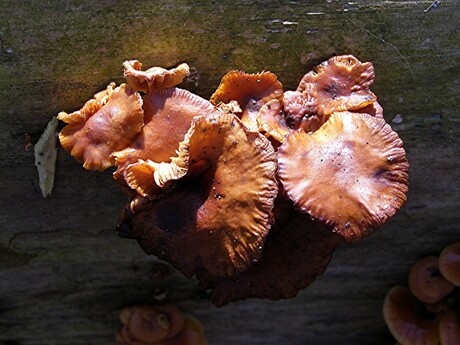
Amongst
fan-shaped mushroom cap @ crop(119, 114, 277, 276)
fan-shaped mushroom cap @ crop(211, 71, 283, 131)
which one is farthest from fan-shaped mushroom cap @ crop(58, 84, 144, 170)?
fan-shaped mushroom cap @ crop(211, 71, 283, 131)

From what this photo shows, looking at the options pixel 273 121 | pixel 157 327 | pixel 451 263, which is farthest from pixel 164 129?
pixel 451 263

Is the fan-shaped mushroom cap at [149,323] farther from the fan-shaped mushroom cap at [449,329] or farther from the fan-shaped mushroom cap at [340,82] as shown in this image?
the fan-shaped mushroom cap at [340,82]

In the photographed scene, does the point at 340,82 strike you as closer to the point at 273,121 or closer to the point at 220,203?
the point at 273,121

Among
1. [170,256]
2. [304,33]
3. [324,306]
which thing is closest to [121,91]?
[170,256]

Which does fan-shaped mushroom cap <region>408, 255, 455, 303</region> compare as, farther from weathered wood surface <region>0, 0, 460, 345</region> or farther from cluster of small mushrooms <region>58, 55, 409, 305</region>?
cluster of small mushrooms <region>58, 55, 409, 305</region>

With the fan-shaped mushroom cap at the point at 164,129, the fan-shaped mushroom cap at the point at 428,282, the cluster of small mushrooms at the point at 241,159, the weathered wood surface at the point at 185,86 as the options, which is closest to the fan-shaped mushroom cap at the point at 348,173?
the cluster of small mushrooms at the point at 241,159

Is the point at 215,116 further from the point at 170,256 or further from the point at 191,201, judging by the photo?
the point at 170,256
